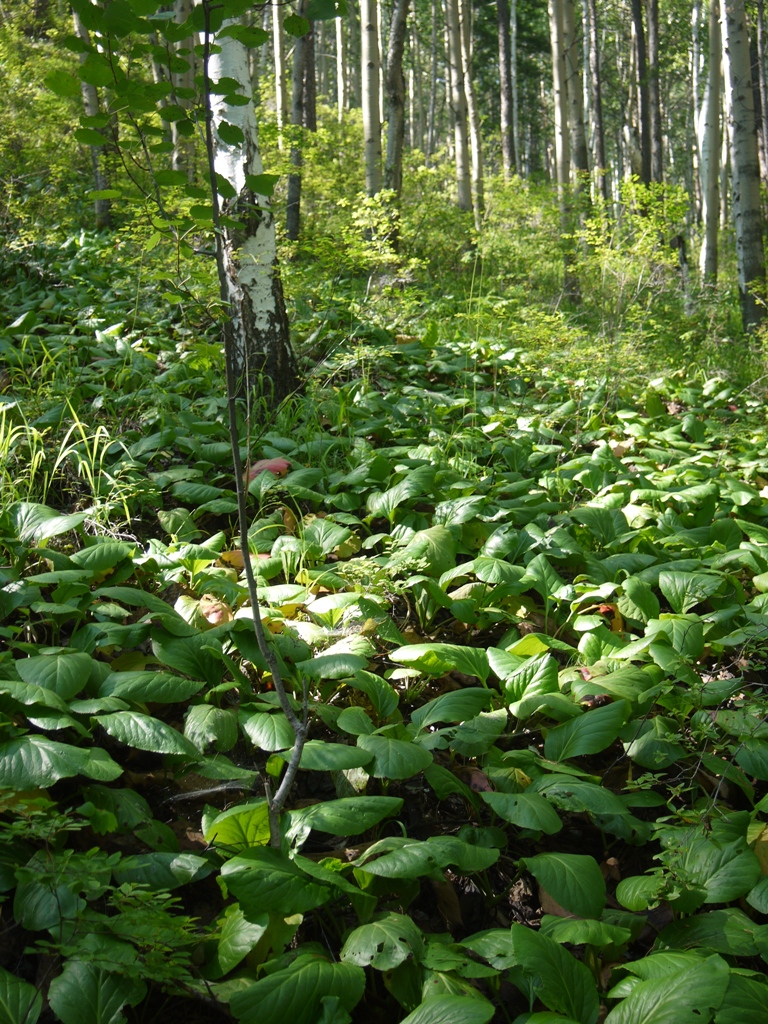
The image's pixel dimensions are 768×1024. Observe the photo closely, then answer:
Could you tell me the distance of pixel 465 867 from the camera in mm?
1689

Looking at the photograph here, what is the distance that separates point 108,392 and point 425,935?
3.52 m

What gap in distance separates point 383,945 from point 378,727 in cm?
86

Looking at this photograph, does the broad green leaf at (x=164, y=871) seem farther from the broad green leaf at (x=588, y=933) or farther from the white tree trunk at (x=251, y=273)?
the white tree trunk at (x=251, y=273)

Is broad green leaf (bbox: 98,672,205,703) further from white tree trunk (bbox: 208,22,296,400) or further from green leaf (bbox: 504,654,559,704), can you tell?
white tree trunk (bbox: 208,22,296,400)

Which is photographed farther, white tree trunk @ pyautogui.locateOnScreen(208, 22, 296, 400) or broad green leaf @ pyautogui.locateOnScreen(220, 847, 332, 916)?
white tree trunk @ pyautogui.locateOnScreen(208, 22, 296, 400)

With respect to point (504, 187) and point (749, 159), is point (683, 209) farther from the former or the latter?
point (504, 187)

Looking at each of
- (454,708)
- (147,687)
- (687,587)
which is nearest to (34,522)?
(147,687)

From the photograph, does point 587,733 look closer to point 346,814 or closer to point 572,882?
point 572,882

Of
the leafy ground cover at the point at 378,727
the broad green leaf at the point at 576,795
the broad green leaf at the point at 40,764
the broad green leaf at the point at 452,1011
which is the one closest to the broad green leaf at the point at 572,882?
the leafy ground cover at the point at 378,727

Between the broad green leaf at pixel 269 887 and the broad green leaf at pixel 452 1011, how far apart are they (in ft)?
0.96

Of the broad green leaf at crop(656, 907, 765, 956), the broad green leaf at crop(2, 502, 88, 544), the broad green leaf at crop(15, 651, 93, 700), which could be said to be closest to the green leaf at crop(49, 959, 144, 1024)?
the broad green leaf at crop(15, 651, 93, 700)

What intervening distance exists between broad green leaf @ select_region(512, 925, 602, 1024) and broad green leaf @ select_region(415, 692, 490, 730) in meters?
0.72

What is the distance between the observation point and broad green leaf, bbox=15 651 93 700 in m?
1.97

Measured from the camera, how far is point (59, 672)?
2.00 meters
